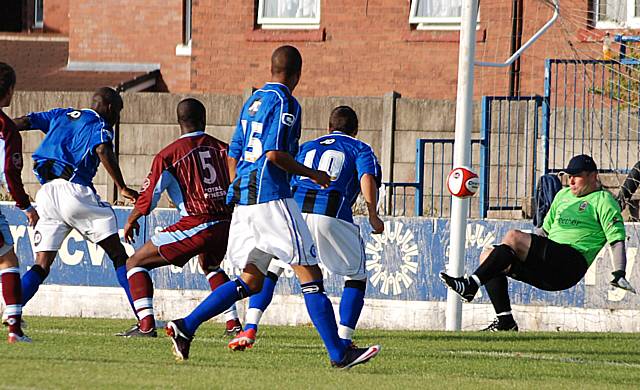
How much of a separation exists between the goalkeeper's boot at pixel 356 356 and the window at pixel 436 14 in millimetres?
12783

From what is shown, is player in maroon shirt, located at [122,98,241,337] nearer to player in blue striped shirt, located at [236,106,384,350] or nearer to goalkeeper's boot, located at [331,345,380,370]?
player in blue striped shirt, located at [236,106,384,350]

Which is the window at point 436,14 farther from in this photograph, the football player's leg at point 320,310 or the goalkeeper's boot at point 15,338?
the football player's leg at point 320,310

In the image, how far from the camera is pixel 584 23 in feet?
62.0

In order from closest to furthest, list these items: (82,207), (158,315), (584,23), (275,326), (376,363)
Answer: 1. (376,363)
2. (82,207)
3. (275,326)
4. (158,315)
5. (584,23)

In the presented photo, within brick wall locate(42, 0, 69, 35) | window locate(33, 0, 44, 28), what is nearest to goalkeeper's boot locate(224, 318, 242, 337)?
brick wall locate(42, 0, 69, 35)

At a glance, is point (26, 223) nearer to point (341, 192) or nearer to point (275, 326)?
point (275, 326)

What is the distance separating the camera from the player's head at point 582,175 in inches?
484

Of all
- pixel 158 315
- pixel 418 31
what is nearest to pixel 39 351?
pixel 158 315

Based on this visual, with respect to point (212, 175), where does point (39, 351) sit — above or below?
below

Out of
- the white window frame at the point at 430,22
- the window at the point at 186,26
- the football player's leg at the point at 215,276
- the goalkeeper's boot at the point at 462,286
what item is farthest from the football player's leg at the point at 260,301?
the window at the point at 186,26

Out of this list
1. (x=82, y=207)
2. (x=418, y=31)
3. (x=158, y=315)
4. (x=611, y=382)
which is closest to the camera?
(x=611, y=382)

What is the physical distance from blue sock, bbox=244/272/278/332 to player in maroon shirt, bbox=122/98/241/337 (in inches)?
19.1

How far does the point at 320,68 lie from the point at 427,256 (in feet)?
27.2

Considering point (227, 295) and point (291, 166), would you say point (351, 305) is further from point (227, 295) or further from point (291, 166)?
point (291, 166)
